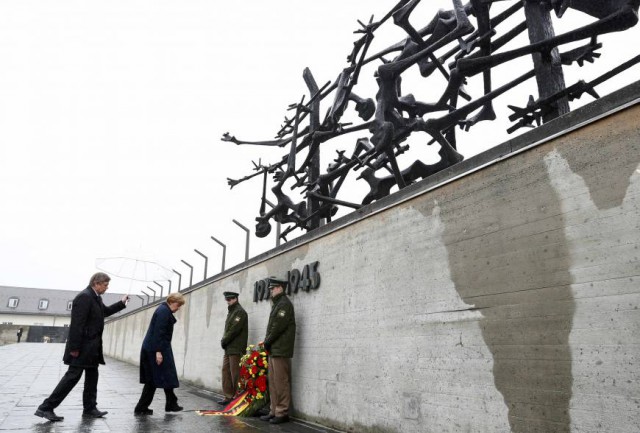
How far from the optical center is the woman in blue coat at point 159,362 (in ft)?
21.5

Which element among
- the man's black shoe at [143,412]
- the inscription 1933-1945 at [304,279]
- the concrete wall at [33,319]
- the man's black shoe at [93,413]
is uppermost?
the concrete wall at [33,319]

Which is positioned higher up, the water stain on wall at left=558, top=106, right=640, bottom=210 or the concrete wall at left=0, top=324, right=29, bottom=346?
the concrete wall at left=0, top=324, right=29, bottom=346

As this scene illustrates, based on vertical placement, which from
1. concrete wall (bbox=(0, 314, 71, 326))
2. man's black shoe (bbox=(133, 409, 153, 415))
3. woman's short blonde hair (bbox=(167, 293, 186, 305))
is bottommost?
man's black shoe (bbox=(133, 409, 153, 415))

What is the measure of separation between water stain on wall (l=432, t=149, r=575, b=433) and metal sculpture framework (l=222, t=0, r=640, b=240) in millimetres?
1055

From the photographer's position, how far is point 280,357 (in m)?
6.35

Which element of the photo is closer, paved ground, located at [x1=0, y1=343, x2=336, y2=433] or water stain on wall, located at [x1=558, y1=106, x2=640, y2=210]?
water stain on wall, located at [x1=558, y1=106, x2=640, y2=210]

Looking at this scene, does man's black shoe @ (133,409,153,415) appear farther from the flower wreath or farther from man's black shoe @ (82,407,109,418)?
the flower wreath

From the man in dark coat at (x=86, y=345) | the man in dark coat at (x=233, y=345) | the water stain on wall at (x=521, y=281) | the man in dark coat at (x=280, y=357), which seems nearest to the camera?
the water stain on wall at (x=521, y=281)

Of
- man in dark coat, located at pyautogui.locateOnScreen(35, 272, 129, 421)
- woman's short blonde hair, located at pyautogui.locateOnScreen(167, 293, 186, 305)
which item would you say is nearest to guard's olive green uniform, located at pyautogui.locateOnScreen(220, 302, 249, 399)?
woman's short blonde hair, located at pyautogui.locateOnScreen(167, 293, 186, 305)

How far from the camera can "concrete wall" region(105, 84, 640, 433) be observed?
3.04 m

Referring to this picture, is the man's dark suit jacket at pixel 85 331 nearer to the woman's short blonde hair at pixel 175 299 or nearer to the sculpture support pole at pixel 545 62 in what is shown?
the woman's short blonde hair at pixel 175 299

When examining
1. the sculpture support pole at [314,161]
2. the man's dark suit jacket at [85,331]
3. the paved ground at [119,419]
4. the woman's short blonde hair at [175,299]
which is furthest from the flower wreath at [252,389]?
the sculpture support pole at [314,161]

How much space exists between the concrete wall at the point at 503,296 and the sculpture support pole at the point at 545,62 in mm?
891

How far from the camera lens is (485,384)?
3.71m
